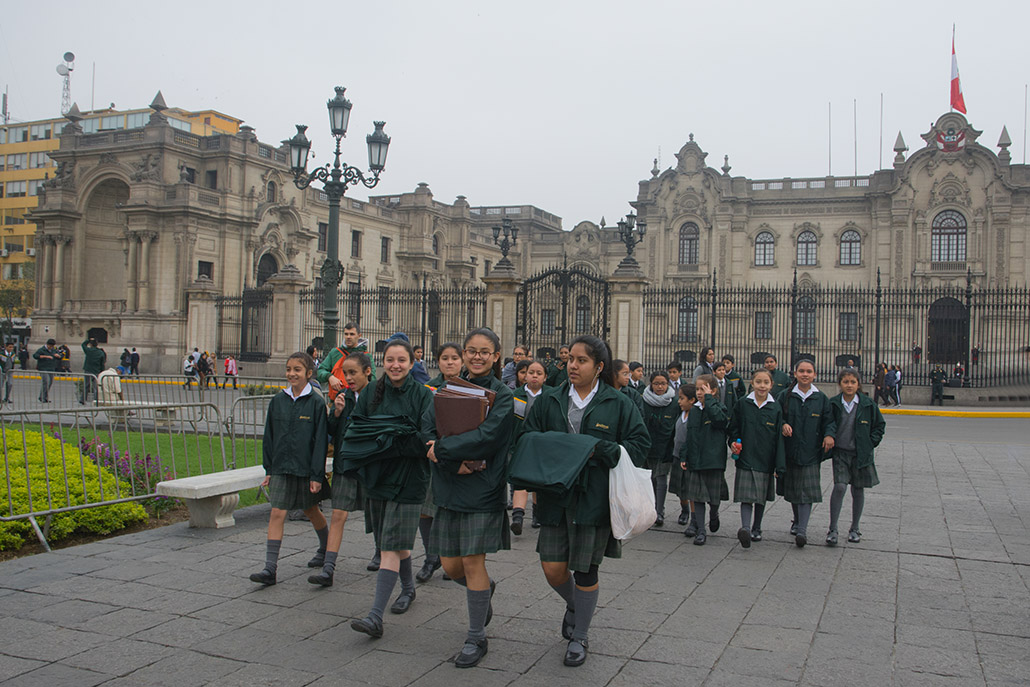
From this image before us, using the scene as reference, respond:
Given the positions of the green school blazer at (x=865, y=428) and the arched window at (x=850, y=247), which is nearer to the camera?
the green school blazer at (x=865, y=428)

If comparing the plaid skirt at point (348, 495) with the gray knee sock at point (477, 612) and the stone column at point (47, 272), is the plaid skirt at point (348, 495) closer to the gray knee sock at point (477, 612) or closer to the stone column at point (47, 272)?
the gray knee sock at point (477, 612)

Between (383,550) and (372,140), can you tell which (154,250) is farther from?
(383,550)

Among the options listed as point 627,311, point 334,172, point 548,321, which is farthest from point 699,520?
point 548,321

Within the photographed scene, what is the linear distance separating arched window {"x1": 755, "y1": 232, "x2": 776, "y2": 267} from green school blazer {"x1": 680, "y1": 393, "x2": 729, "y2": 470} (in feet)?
132

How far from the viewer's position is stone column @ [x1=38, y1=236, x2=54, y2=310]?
4028 centimetres

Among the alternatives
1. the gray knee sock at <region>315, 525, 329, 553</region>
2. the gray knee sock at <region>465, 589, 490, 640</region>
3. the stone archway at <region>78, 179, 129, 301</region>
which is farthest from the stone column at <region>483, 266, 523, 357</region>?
the stone archway at <region>78, 179, 129, 301</region>

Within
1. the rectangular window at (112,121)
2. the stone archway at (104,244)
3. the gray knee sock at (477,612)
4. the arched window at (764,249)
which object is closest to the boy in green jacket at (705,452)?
the gray knee sock at (477,612)

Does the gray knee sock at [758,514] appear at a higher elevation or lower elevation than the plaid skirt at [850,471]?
lower

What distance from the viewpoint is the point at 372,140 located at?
14367 millimetres

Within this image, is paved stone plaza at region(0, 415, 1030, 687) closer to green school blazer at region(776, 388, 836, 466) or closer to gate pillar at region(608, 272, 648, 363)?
green school blazer at region(776, 388, 836, 466)

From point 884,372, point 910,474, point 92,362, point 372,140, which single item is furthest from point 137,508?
point 884,372

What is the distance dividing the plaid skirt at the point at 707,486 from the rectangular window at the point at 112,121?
178 ft

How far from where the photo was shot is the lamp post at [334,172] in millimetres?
14047

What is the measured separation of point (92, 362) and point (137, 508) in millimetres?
15227
